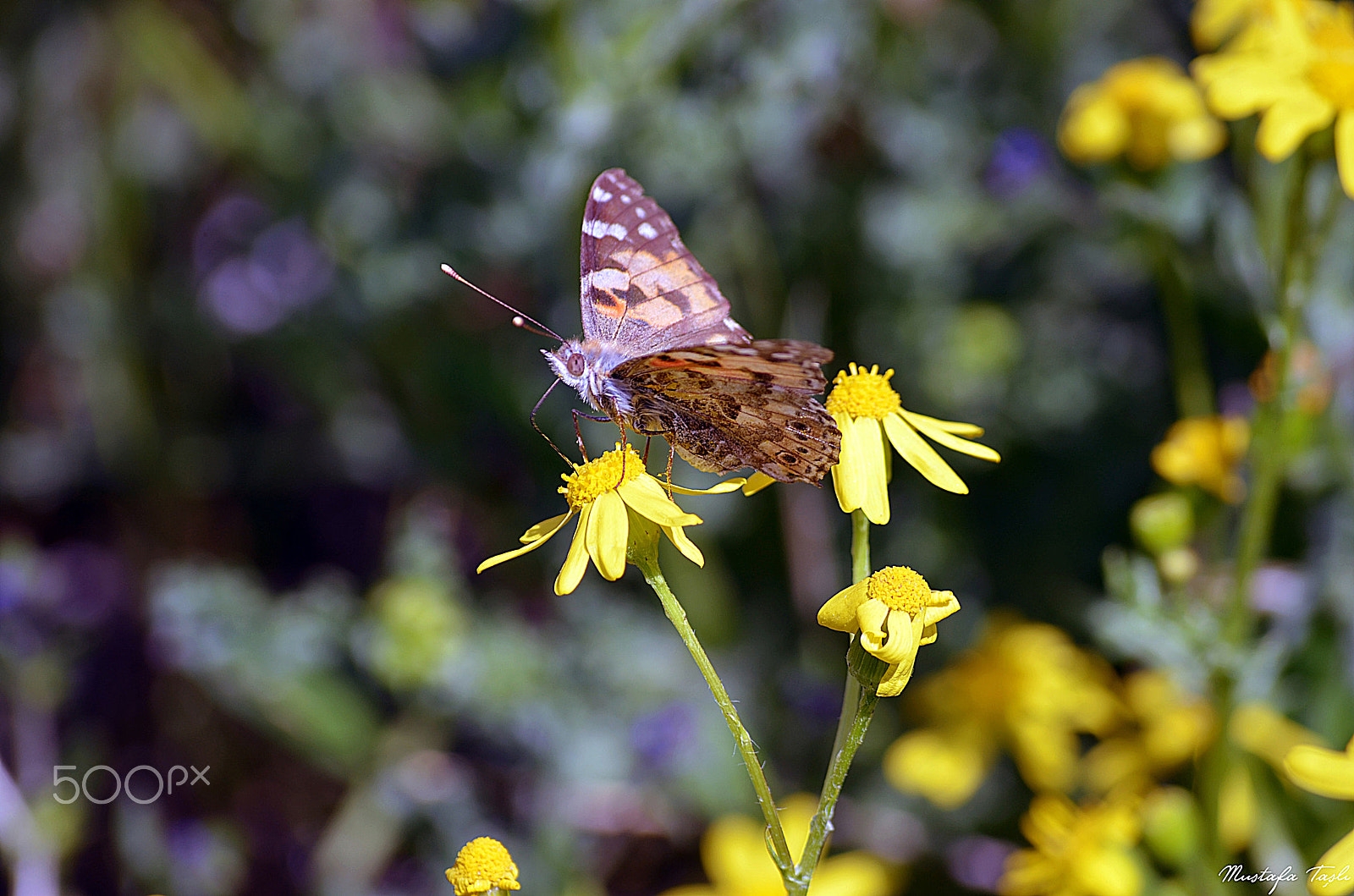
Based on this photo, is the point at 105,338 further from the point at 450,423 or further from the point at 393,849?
the point at 393,849

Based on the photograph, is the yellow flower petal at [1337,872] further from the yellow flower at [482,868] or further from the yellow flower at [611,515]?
the yellow flower at [482,868]

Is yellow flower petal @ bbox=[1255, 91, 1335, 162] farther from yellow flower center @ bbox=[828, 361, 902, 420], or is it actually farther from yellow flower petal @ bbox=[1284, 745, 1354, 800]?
yellow flower petal @ bbox=[1284, 745, 1354, 800]

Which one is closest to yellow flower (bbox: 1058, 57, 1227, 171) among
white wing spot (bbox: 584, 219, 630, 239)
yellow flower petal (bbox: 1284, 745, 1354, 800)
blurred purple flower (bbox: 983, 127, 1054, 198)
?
blurred purple flower (bbox: 983, 127, 1054, 198)

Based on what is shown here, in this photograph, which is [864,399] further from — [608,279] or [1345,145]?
[1345,145]

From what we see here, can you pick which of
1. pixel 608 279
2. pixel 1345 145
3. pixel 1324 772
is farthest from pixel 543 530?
pixel 1345 145

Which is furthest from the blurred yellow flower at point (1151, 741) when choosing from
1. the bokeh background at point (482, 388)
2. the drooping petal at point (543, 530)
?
the drooping petal at point (543, 530)
